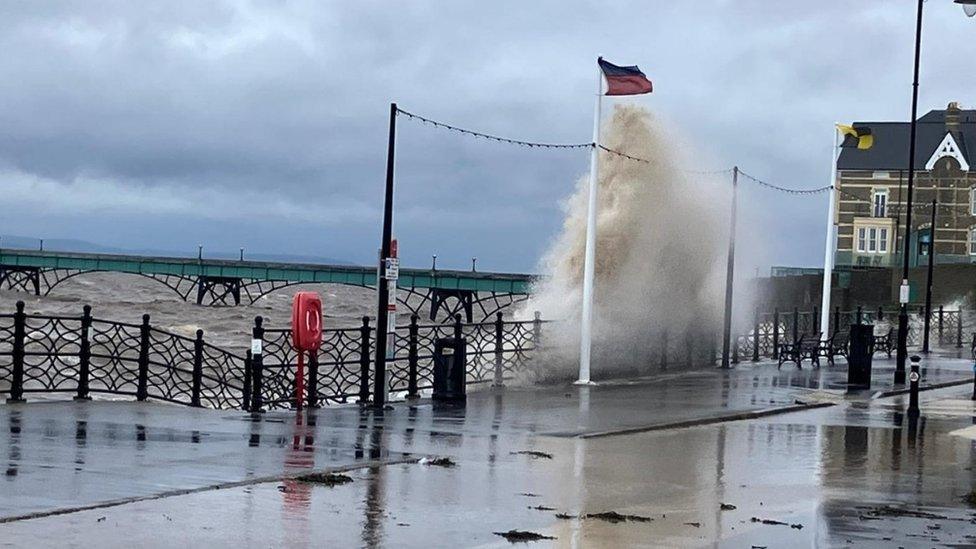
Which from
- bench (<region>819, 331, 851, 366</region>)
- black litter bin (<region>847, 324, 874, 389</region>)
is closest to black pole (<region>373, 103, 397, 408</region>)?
black litter bin (<region>847, 324, 874, 389</region>)

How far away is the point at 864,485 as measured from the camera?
16.1m

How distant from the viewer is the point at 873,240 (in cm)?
11062

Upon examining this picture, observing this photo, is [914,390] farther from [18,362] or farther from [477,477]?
[18,362]

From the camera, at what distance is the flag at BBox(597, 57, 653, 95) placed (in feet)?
102

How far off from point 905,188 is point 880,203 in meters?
2.39

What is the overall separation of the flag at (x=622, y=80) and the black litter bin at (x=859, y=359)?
22.6 feet

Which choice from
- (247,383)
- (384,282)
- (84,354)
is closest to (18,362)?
(84,354)

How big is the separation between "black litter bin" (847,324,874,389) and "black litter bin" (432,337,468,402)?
10.1m

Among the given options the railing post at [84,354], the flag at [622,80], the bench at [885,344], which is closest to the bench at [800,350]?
the bench at [885,344]

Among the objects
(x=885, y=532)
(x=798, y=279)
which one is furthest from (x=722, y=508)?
(x=798, y=279)

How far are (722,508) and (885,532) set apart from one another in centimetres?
171

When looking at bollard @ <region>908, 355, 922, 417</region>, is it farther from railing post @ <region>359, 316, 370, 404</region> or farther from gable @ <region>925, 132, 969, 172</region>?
gable @ <region>925, 132, 969, 172</region>

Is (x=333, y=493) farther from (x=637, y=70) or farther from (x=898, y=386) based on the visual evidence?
(x=898, y=386)

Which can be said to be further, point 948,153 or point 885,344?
point 948,153
